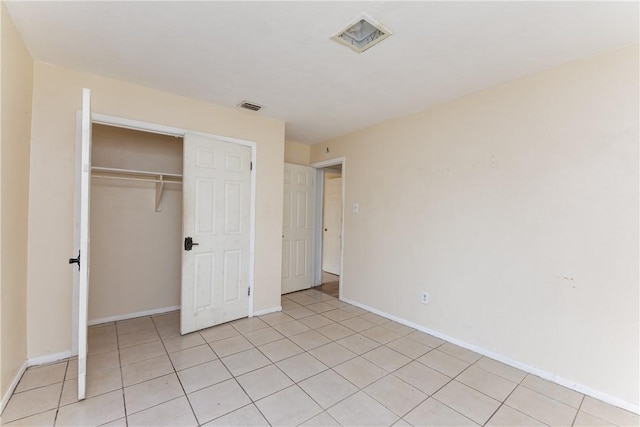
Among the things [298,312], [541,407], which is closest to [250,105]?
[298,312]

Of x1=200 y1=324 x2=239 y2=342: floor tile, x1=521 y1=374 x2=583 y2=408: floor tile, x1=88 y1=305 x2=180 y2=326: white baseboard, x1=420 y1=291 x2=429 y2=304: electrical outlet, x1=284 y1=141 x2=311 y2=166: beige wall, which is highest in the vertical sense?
x1=284 y1=141 x2=311 y2=166: beige wall

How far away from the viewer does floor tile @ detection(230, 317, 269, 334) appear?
2990 millimetres

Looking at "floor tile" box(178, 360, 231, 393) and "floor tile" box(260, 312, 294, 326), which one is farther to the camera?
"floor tile" box(260, 312, 294, 326)

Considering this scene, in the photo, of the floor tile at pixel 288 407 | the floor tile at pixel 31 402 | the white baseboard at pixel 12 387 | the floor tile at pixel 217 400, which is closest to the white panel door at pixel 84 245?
the floor tile at pixel 31 402

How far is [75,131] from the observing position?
2334mm

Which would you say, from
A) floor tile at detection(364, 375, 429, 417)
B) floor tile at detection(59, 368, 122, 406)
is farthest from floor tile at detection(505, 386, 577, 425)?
floor tile at detection(59, 368, 122, 406)

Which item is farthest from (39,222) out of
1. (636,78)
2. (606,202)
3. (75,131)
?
(636,78)

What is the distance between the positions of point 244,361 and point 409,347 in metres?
1.53

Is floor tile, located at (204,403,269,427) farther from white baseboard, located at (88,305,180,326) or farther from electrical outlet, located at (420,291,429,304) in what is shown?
white baseboard, located at (88,305,180,326)

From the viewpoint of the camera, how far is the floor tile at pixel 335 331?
2.86m

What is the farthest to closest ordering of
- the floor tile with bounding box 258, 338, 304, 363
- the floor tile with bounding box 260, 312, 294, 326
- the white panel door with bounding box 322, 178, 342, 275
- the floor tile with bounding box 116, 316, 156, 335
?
the white panel door with bounding box 322, 178, 342, 275, the floor tile with bounding box 260, 312, 294, 326, the floor tile with bounding box 116, 316, 156, 335, the floor tile with bounding box 258, 338, 304, 363

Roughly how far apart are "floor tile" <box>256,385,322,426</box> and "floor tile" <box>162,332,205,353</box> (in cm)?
113

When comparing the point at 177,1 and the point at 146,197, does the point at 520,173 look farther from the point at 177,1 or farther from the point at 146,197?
the point at 146,197

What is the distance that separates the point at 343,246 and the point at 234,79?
8.42 feet
